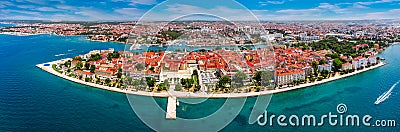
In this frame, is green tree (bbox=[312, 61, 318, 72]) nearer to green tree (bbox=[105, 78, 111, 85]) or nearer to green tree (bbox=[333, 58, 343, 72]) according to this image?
green tree (bbox=[333, 58, 343, 72])

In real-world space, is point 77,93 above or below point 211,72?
below

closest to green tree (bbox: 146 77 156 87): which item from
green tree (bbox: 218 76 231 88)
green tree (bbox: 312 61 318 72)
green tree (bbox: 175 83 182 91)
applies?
green tree (bbox: 175 83 182 91)

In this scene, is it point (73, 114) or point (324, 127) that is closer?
point (324, 127)

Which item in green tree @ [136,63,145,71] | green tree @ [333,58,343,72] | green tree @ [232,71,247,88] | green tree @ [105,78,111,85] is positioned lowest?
green tree @ [105,78,111,85]

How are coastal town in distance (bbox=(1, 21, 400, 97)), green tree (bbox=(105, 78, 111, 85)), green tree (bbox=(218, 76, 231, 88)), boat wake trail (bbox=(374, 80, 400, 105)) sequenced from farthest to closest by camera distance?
1. green tree (bbox=(105, 78, 111, 85))
2. boat wake trail (bbox=(374, 80, 400, 105))
3. green tree (bbox=(218, 76, 231, 88))
4. coastal town in distance (bbox=(1, 21, 400, 97))

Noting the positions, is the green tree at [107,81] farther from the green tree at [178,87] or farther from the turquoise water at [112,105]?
the green tree at [178,87]

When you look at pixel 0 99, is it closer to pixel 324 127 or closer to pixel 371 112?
pixel 324 127

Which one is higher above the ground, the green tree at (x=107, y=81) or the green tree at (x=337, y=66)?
the green tree at (x=337, y=66)

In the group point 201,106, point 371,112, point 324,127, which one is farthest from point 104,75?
point 371,112

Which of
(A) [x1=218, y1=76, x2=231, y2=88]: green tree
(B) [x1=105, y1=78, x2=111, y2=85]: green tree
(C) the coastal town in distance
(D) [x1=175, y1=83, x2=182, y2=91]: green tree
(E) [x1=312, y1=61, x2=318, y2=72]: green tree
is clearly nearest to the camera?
(C) the coastal town in distance

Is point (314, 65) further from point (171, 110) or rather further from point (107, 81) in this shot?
point (107, 81)

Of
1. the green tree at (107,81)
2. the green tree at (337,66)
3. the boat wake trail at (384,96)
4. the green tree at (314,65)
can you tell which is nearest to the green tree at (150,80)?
the green tree at (107,81)
